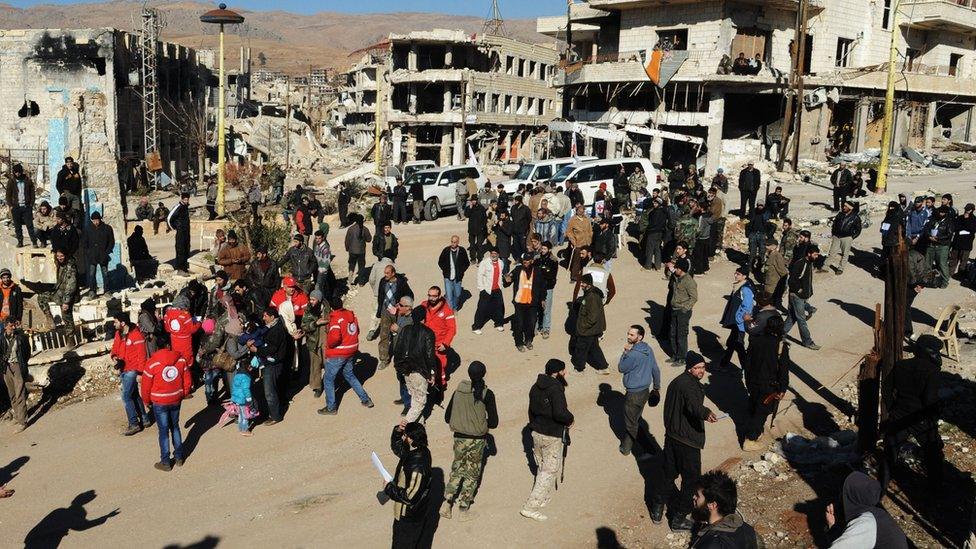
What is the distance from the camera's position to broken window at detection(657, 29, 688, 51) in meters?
35.3

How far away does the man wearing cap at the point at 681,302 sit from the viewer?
1117cm

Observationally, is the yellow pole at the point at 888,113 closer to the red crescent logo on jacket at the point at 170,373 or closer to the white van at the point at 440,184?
the white van at the point at 440,184

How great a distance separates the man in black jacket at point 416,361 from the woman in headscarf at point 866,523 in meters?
4.70

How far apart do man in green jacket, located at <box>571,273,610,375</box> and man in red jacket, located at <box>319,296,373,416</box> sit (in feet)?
9.93

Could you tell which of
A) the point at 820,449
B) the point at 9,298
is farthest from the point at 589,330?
the point at 9,298

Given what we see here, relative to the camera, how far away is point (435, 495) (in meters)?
8.09

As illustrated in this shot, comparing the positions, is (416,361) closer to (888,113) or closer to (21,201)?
(21,201)

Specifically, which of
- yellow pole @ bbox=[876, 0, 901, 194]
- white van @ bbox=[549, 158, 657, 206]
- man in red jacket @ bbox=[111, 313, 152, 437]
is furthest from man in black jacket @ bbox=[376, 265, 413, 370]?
yellow pole @ bbox=[876, 0, 901, 194]

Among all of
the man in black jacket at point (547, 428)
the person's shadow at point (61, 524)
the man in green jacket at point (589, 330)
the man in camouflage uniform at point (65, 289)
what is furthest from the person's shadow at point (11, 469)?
the man in green jacket at point (589, 330)

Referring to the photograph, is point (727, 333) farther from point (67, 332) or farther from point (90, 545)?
point (67, 332)

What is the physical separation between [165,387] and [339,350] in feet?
6.99

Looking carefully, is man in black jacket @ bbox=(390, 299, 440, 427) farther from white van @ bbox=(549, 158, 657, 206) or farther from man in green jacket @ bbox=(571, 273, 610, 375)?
white van @ bbox=(549, 158, 657, 206)

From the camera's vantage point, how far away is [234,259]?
1344 cm

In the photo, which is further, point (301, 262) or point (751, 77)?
point (751, 77)
